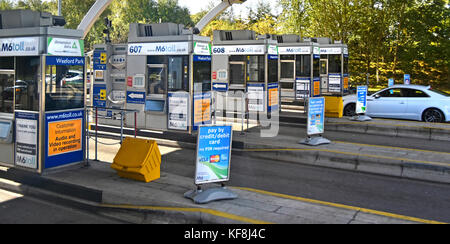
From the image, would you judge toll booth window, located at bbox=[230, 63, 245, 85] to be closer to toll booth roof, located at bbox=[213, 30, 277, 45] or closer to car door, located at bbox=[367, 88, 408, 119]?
toll booth roof, located at bbox=[213, 30, 277, 45]

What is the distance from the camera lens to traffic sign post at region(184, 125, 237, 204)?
7.80 metres

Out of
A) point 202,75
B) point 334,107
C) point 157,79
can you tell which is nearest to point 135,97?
point 157,79

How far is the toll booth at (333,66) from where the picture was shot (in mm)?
26797

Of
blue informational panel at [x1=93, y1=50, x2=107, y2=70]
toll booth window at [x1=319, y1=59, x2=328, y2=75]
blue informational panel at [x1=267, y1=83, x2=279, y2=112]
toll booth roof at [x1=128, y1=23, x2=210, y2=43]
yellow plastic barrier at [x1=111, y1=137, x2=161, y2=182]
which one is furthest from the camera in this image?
toll booth window at [x1=319, y1=59, x2=328, y2=75]

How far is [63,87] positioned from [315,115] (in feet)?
23.7

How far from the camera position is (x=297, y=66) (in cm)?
2367

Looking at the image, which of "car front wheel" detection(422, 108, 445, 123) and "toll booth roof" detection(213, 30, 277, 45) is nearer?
"car front wheel" detection(422, 108, 445, 123)

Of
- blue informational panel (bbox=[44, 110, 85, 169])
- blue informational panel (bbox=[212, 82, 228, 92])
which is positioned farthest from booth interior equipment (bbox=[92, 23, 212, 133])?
blue informational panel (bbox=[44, 110, 85, 169])

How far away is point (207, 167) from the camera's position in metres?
7.91

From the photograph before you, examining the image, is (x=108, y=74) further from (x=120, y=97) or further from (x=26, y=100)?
(x=26, y=100)

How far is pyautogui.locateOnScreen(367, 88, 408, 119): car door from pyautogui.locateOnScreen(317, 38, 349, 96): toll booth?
7.13 m

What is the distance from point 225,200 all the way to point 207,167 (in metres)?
0.66

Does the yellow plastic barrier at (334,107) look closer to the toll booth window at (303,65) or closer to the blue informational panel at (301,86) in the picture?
the blue informational panel at (301,86)

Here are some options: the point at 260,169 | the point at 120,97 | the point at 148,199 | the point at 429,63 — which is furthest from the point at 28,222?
the point at 429,63
